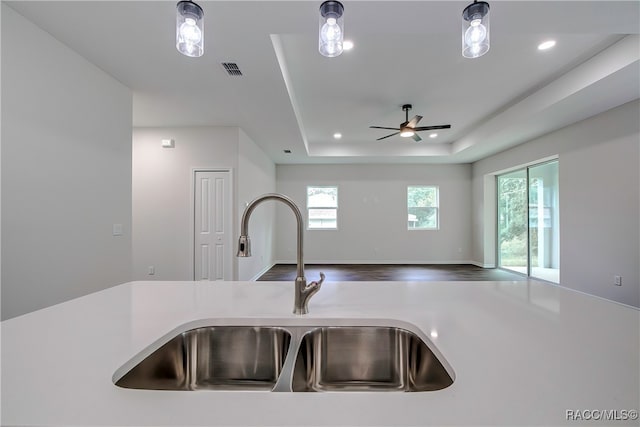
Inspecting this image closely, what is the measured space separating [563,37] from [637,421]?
3.60 metres

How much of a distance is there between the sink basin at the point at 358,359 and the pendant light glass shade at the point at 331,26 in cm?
A: 119

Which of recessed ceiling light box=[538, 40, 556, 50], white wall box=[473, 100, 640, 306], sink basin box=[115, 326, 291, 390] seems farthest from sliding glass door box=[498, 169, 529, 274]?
sink basin box=[115, 326, 291, 390]

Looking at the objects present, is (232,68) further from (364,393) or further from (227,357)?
(364,393)

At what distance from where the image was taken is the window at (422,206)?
7.60 metres

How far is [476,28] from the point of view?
128 cm

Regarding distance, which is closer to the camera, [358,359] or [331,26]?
[358,359]

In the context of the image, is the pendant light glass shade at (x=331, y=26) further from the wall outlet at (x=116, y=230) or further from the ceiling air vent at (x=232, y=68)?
the wall outlet at (x=116, y=230)

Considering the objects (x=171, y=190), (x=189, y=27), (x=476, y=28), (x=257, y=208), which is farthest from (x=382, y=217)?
(x=189, y=27)

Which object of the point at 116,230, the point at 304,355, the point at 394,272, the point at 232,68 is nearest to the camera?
the point at 304,355

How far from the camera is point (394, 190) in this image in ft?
24.8

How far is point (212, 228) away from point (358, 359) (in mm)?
4120

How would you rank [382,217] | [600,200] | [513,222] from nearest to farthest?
[600,200] < [513,222] < [382,217]

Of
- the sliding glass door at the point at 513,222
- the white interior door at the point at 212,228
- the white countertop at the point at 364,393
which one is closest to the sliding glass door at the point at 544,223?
the sliding glass door at the point at 513,222

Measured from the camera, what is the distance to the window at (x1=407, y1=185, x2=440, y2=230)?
7.60m
